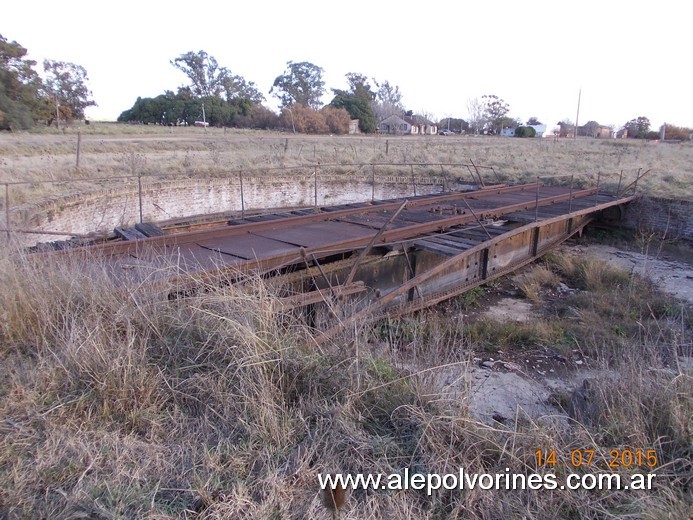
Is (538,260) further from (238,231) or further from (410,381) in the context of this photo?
(410,381)

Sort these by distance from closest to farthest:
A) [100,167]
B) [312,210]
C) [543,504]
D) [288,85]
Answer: [543,504] → [312,210] → [100,167] → [288,85]

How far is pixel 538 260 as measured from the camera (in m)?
11.1

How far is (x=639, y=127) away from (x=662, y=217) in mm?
71550

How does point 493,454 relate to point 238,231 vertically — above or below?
below

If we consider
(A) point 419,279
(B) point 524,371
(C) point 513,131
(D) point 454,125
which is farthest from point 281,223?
(D) point 454,125

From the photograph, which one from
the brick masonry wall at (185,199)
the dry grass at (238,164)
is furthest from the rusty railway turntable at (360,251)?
the dry grass at (238,164)

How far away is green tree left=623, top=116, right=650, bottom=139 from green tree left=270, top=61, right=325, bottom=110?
52538 mm

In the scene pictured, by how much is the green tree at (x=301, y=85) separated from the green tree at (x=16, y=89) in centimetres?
4984

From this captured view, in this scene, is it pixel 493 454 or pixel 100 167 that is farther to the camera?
pixel 100 167

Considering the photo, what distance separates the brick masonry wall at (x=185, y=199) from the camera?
1074 cm

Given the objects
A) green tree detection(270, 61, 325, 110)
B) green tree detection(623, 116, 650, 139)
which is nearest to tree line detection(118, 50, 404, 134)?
green tree detection(270, 61, 325, 110)

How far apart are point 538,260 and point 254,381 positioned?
9.57m

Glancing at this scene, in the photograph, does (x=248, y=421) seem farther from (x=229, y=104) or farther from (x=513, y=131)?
(x=513, y=131)

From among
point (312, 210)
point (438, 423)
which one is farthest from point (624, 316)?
point (438, 423)
